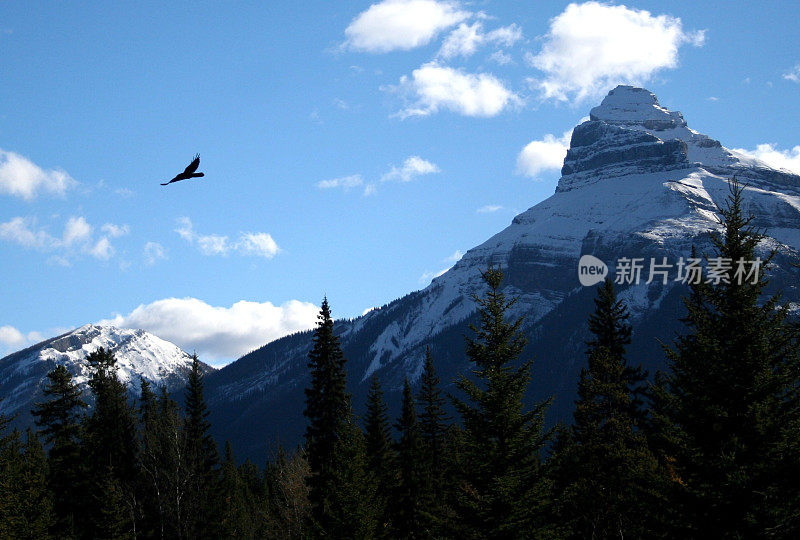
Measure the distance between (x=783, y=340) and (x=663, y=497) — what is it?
553 centimetres

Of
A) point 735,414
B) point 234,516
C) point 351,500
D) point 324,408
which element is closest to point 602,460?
point 351,500

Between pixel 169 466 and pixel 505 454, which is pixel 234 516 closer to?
pixel 169 466

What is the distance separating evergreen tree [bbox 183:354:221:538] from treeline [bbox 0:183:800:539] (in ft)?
0.78

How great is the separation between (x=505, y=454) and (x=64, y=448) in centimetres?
3864

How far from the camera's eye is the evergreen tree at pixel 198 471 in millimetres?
51031

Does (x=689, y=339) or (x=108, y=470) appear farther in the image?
(x=108, y=470)

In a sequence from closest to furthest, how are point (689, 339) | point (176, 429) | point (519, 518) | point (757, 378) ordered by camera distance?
point (757, 378) < point (689, 339) < point (519, 518) < point (176, 429)

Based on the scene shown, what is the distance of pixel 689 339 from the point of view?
2414 cm

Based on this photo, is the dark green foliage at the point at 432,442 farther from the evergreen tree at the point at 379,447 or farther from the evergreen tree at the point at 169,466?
the evergreen tree at the point at 169,466

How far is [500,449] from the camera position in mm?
26891

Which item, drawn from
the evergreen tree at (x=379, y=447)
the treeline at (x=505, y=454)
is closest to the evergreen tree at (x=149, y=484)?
the treeline at (x=505, y=454)

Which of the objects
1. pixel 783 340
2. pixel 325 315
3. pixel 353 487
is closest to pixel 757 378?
pixel 783 340

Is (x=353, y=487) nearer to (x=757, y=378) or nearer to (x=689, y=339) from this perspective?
(x=689, y=339)

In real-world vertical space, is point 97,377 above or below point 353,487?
above
